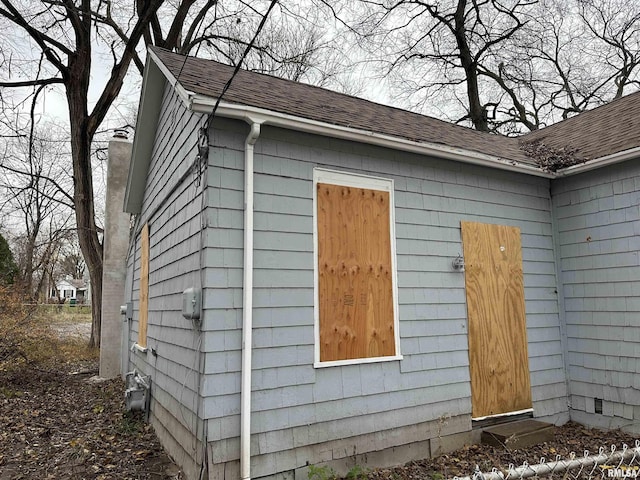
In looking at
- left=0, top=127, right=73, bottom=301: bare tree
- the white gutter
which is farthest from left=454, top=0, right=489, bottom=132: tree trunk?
left=0, top=127, right=73, bottom=301: bare tree

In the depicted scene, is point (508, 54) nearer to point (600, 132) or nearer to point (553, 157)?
point (600, 132)

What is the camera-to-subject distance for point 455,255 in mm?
5258

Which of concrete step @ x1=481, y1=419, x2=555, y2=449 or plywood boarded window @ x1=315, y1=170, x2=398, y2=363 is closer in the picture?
plywood boarded window @ x1=315, y1=170, x2=398, y2=363

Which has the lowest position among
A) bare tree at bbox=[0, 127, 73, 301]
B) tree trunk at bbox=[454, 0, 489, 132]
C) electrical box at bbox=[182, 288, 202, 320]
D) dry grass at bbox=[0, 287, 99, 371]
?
dry grass at bbox=[0, 287, 99, 371]

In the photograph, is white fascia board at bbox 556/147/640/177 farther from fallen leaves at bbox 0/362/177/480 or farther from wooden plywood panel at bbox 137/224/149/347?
wooden plywood panel at bbox 137/224/149/347

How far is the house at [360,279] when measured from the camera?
3.88 meters

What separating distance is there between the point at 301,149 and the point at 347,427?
260cm

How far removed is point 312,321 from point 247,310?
668mm

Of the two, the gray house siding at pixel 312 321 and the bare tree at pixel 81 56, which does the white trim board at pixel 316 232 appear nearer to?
the gray house siding at pixel 312 321

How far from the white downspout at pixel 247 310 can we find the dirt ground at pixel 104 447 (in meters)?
0.99

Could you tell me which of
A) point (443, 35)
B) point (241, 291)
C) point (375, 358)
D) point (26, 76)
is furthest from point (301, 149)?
point (443, 35)

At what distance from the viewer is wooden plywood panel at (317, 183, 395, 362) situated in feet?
14.2

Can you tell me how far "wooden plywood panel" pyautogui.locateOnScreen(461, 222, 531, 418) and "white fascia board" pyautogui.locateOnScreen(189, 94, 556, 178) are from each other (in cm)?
76

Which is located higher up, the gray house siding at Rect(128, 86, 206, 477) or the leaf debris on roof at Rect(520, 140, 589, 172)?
the leaf debris on roof at Rect(520, 140, 589, 172)
